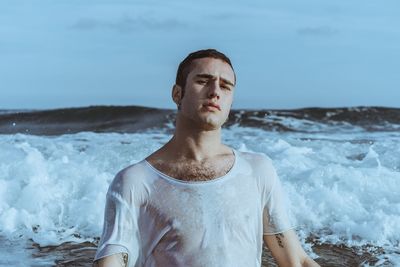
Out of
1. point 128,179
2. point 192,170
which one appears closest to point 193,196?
point 192,170

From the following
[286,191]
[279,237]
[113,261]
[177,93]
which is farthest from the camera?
[286,191]

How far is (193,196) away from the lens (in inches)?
101

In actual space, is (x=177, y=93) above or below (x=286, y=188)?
above

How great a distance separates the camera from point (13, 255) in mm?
6266

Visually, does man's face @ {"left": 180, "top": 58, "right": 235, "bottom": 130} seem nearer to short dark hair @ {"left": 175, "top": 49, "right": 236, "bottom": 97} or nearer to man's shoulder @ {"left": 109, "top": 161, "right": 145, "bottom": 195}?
short dark hair @ {"left": 175, "top": 49, "right": 236, "bottom": 97}

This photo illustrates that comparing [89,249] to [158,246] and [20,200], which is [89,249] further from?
[158,246]

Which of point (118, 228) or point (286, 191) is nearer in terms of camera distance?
point (118, 228)

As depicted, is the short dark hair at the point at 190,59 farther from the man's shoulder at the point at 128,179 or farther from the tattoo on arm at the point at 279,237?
the tattoo on arm at the point at 279,237

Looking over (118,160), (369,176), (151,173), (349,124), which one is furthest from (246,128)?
(151,173)

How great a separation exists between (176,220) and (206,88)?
0.43 metres

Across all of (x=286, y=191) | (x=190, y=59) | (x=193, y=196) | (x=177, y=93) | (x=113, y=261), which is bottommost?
(x=286, y=191)

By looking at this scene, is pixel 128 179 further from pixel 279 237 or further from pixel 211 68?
pixel 279 237

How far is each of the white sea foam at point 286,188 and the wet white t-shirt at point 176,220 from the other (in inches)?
149

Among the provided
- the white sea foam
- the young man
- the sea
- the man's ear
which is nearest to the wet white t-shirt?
the young man
